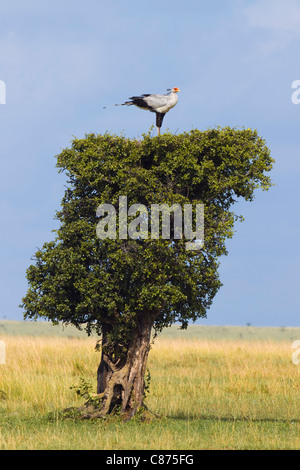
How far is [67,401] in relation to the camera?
2056 centimetres

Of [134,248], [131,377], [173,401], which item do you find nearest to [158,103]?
[134,248]

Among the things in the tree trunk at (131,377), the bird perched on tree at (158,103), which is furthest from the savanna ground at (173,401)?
the bird perched on tree at (158,103)

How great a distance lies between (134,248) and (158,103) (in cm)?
399

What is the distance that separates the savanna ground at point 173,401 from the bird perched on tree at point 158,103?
25.4ft

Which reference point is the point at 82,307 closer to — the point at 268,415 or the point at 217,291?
the point at 217,291

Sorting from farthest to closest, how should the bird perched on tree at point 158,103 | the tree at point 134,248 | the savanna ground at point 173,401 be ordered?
the bird perched on tree at point 158,103 < the tree at point 134,248 < the savanna ground at point 173,401

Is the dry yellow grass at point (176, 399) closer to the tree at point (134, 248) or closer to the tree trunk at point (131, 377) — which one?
Result: the tree trunk at point (131, 377)

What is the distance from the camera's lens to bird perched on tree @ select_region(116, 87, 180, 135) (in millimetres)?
16531

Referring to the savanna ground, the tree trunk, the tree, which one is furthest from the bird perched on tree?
the savanna ground

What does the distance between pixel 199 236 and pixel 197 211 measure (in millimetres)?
637

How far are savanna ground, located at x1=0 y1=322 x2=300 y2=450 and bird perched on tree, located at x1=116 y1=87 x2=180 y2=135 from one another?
7733mm

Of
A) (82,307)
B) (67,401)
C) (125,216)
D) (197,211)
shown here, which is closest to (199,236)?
(197,211)

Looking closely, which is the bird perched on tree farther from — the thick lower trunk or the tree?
the thick lower trunk

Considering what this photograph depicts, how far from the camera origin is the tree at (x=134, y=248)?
1538 cm
